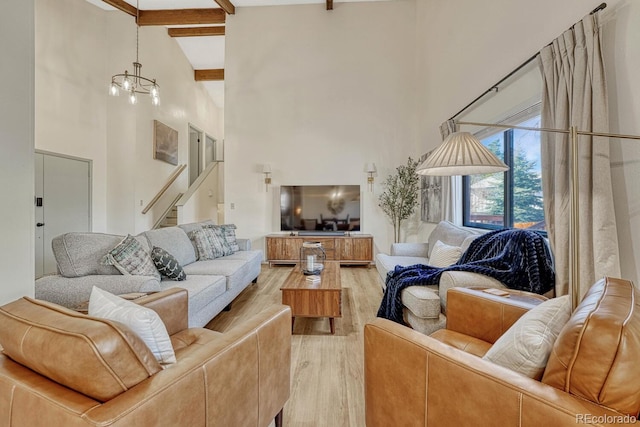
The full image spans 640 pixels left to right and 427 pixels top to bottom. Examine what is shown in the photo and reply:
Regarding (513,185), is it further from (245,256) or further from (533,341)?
(245,256)

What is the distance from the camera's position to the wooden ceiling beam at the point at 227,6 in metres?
5.34

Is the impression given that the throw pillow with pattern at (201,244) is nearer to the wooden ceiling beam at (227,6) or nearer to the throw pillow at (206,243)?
the throw pillow at (206,243)

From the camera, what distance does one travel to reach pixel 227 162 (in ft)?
19.4

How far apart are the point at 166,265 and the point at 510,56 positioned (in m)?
3.58

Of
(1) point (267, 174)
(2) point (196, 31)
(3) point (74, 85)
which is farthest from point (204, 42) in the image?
(1) point (267, 174)

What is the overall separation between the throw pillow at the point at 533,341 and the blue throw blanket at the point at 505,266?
43.7 inches

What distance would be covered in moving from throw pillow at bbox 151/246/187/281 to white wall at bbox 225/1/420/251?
3.20m

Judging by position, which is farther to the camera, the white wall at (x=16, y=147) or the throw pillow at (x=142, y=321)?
the white wall at (x=16, y=147)

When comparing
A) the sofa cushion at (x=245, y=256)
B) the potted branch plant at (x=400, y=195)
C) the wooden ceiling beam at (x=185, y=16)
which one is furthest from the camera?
the wooden ceiling beam at (x=185, y=16)

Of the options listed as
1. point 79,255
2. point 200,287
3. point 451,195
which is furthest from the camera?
point 451,195

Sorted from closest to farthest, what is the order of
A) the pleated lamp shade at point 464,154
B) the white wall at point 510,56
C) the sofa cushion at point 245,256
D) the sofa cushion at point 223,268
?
the white wall at point 510,56 < the pleated lamp shade at point 464,154 < the sofa cushion at point 223,268 < the sofa cushion at point 245,256

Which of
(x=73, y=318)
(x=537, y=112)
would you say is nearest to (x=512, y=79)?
(x=537, y=112)

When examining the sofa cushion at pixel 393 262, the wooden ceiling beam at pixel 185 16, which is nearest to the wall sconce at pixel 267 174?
the sofa cushion at pixel 393 262

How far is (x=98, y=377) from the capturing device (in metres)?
0.78
